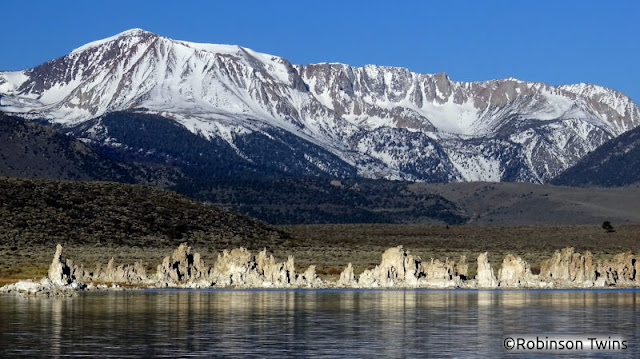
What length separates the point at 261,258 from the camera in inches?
4190

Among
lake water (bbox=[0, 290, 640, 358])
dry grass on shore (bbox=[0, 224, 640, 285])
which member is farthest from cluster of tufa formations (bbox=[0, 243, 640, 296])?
lake water (bbox=[0, 290, 640, 358])

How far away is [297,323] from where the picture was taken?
63438 mm

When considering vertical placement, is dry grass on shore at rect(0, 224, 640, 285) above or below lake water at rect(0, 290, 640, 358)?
above

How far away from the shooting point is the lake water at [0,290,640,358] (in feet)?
169

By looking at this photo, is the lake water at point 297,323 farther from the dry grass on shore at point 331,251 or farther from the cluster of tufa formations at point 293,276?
the dry grass on shore at point 331,251

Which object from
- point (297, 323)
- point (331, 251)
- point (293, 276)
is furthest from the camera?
point (331, 251)

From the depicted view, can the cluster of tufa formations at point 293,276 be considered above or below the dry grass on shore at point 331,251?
below

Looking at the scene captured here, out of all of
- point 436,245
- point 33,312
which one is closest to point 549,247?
point 436,245

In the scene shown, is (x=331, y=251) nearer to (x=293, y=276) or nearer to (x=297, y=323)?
(x=293, y=276)

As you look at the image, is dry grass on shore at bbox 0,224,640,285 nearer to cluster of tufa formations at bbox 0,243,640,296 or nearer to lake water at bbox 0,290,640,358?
cluster of tufa formations at bbox 0,243,640,296

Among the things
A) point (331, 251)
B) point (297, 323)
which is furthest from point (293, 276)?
point (331, 251)

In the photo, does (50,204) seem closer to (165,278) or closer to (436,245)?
(436,245)

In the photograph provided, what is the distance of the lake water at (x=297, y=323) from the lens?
169 feet

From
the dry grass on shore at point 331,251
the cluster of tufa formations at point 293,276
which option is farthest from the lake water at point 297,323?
the dry grass on shore at point 331,251
